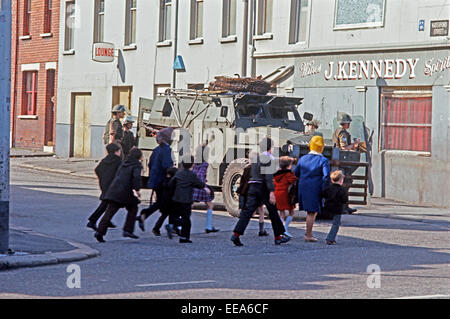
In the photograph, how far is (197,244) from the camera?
14.0 meters

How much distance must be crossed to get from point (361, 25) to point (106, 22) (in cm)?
1236

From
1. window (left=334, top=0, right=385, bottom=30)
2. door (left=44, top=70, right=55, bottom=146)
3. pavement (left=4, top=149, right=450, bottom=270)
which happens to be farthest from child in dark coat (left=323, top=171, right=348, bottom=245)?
door (left=44, top=70, right=55, bottom=146)

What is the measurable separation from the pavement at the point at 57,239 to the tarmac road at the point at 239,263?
25 cm

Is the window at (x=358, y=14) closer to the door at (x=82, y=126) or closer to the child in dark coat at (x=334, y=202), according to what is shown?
the child in dark coat at (x=334, y=202)

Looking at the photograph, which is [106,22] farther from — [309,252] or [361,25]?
[309,252]

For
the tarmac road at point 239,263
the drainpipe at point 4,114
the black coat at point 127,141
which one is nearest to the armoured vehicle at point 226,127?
the black coat at point 127,141

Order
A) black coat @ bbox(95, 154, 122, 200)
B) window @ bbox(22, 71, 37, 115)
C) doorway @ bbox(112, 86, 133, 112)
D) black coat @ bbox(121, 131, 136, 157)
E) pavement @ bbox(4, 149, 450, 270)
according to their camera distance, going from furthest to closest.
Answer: window @ bbox(22, 71, 37, 115)
doorway @ bbox(112, 86, 133, 112)
black coat @ bbox(121, 131, 136, 157)
black coat @ bbox(95, 154, 122, 200)
pavement @ bbox(4, 149, 450, 270)

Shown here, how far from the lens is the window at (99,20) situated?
34466 millimetres

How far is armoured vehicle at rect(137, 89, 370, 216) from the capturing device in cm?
1800

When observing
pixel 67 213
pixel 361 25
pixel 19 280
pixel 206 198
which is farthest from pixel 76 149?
pixel 19 280

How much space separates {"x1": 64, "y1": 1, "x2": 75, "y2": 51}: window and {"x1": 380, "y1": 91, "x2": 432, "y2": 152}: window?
51.4 feet

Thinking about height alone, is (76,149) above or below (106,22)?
below

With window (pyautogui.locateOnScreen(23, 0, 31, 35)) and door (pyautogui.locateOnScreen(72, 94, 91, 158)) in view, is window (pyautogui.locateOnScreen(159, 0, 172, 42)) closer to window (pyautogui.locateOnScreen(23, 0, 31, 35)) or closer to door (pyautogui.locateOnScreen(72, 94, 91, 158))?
door (pyautogui.locateOnScreen(72, 94, 91, 158))

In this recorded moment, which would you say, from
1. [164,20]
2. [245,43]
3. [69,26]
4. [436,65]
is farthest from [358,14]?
[69,26]
